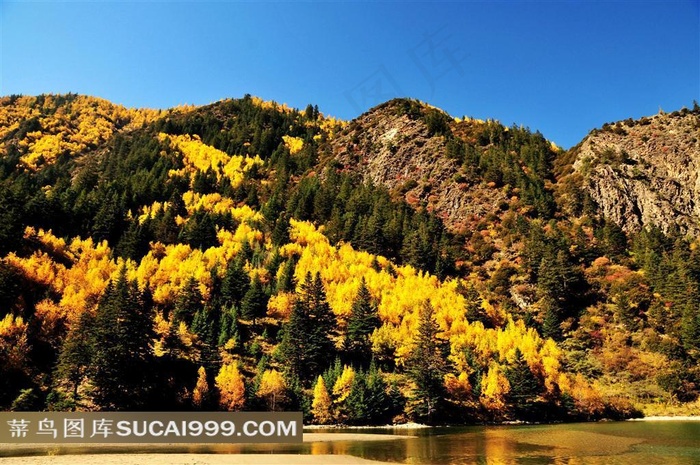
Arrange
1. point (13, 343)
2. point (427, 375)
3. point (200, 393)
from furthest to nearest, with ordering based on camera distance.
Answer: point (427, 375), point (13, 343), point (200, 393)

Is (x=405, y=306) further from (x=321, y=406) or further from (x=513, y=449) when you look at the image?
(x=513, y=449)

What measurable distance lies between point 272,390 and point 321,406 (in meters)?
7.52

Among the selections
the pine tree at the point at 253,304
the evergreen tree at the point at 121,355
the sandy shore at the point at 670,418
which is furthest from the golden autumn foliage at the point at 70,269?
the sandy shore at the point at 670,418

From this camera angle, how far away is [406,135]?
191 meters

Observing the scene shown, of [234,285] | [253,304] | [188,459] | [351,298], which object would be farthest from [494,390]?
[234,285]

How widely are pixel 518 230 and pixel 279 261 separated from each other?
69.8 m

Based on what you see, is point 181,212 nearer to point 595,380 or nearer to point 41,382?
point 41,382

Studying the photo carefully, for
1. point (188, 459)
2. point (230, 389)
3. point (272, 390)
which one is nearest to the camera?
point (188, 459)

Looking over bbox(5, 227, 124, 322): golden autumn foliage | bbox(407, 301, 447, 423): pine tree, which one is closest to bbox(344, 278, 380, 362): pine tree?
bbox(407, 301, 447, 423): pine tree

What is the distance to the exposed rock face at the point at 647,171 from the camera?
132000mm

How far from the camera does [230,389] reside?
2569 inches

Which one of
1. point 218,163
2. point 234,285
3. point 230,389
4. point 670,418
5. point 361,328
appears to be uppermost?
point 218,163

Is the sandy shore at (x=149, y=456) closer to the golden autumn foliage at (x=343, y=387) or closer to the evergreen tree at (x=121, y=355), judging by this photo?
the evergreen tree at (x=121, y=355)

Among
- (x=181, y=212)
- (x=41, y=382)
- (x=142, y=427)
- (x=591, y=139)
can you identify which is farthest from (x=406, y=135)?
(x=142, y=427)
